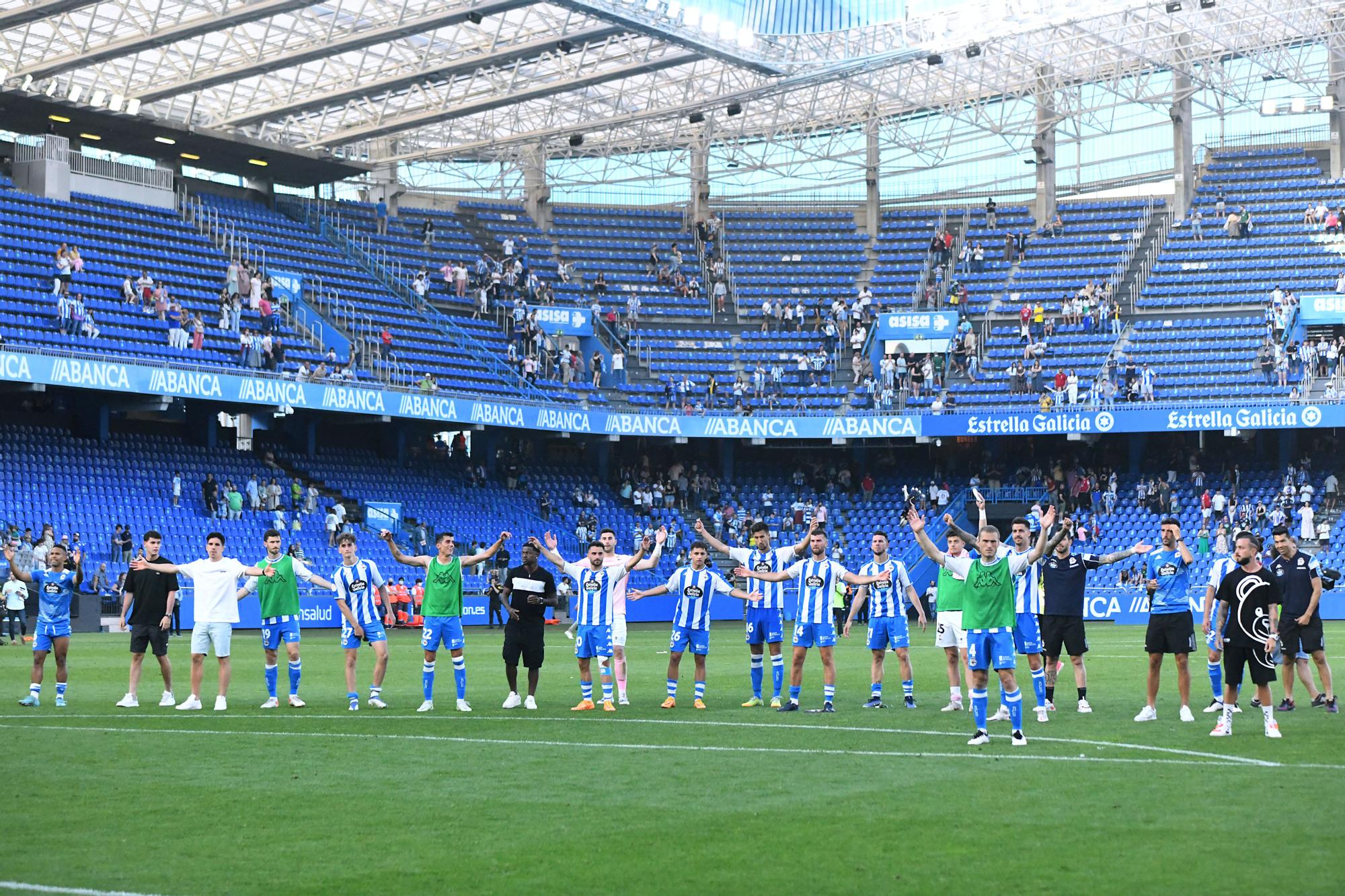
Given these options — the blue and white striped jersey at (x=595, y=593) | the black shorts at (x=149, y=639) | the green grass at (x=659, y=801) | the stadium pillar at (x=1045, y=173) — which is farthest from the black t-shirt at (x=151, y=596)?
the stadium pillar at (x=1045, y=173)

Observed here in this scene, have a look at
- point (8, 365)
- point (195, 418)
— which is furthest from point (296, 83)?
point (8, 365)

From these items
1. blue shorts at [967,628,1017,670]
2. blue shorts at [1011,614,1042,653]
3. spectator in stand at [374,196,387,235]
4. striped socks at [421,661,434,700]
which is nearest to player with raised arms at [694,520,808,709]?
blue shorts at [1011,614,1042,653]

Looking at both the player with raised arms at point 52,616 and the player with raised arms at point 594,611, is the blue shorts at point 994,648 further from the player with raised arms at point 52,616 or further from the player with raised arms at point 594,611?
the player with raised arms at point 52,616

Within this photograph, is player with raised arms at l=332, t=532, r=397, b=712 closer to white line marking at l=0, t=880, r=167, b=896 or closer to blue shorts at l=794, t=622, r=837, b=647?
blue shorts at l=794, t=622, r=837, b=647

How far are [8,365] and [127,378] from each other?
2914 millimetres

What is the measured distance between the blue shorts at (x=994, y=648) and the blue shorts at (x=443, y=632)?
21.2 ft

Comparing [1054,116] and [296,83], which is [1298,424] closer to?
[1054,116]

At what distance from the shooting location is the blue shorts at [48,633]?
59.7 feet

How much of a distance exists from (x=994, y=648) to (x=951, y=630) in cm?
357

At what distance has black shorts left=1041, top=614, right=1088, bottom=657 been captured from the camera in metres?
17.2

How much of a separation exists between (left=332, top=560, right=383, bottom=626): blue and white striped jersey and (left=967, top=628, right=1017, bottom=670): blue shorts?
7372 mm

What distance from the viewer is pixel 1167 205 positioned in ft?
194

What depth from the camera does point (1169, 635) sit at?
16.0 m

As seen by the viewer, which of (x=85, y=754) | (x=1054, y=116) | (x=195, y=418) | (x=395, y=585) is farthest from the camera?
(x=1054, y=116)
